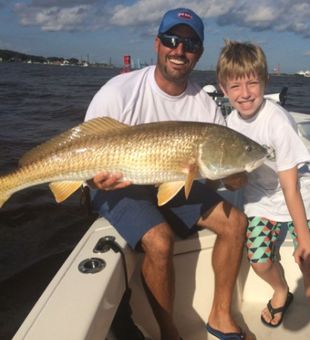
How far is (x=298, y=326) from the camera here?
11.7 feet

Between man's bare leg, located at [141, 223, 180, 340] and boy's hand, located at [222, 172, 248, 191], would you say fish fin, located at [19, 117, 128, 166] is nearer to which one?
man's bare leg, located at [141, 223, 180, 340]

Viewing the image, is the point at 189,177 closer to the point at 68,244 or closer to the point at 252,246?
the point at 252,246

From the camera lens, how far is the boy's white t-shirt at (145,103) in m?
3.50

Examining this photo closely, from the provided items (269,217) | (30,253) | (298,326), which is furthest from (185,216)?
(30,253)

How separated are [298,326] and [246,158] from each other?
1.57 m

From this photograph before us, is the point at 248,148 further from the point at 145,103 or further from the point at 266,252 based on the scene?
the point at 145,103

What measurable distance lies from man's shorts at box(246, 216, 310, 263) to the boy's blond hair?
3.71ft

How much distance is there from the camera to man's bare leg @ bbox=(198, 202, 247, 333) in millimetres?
3252

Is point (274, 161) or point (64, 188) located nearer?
point (64, 188)

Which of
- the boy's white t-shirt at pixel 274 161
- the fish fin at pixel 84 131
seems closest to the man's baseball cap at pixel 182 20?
the boy's white t-shirt at pixel 274 161

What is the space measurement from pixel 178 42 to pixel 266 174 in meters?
1.31

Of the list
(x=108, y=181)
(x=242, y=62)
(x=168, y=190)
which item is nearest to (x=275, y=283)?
(x=168, y=190)

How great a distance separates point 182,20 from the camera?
3547 mm

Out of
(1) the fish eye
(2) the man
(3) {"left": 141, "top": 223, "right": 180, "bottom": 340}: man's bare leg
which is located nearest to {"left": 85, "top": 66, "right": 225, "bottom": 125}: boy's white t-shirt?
(2) the man
